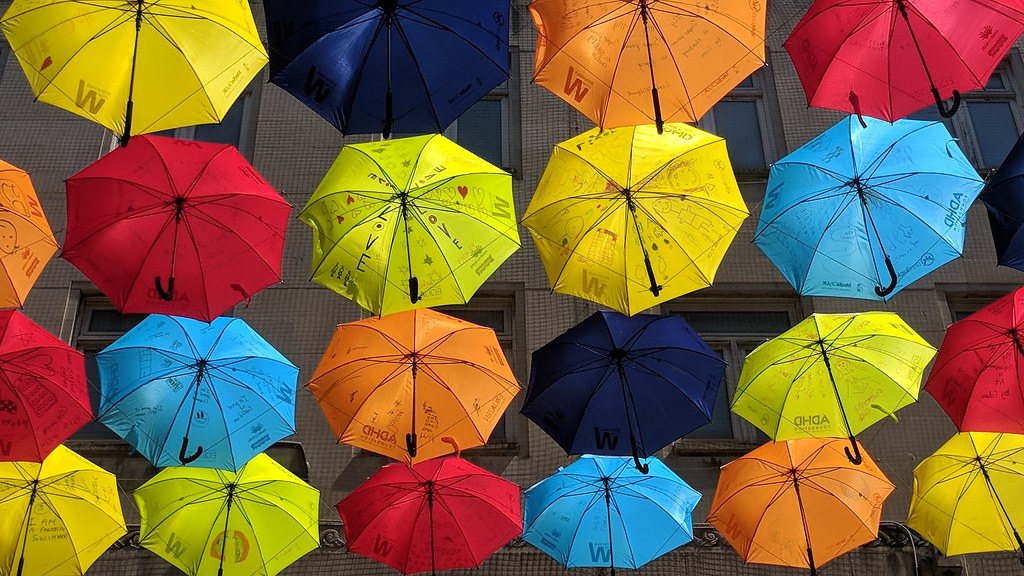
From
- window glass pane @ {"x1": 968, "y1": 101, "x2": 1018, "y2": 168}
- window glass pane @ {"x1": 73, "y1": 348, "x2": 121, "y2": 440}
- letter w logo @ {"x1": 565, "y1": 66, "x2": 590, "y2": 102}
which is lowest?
window glass pane @ {"x1": 73, "y1": 348, "x2": 121, "y2": 440}

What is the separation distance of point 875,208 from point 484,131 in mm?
5477

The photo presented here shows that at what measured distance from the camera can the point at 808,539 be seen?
767 cm

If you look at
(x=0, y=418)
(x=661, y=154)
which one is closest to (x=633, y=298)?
(x=661, y=154)

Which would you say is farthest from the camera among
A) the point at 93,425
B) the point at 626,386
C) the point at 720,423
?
the point at 720,423

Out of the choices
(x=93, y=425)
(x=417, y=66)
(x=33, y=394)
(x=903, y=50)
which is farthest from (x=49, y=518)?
(x=903, y=50)

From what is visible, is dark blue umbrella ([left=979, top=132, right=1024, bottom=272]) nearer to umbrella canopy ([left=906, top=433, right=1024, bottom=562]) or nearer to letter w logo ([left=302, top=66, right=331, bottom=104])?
umbrella canopy ([left=906, top=433, right=1024, bottom=562])

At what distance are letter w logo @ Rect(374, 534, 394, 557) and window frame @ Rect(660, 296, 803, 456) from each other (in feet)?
10.8

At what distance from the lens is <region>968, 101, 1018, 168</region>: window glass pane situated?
11070mm

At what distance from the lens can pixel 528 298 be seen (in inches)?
396

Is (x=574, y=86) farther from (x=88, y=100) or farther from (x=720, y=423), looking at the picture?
(x=720, y=423)

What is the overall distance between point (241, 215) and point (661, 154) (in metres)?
3.44

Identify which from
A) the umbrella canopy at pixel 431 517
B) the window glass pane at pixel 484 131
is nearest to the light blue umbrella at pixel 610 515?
the umbrella canopy at pixel 431 517

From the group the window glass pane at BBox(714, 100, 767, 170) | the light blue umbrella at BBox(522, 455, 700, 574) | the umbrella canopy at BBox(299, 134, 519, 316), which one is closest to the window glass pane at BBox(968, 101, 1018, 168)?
the window glass pane at BBox(714, 100, 767, 170)

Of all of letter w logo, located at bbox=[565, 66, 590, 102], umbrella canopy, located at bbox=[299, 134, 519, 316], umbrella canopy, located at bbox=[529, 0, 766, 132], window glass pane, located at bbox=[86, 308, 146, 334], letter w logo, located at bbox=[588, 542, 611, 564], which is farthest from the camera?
window glass pane, located at bbox=[86, 308, 146, 334]
